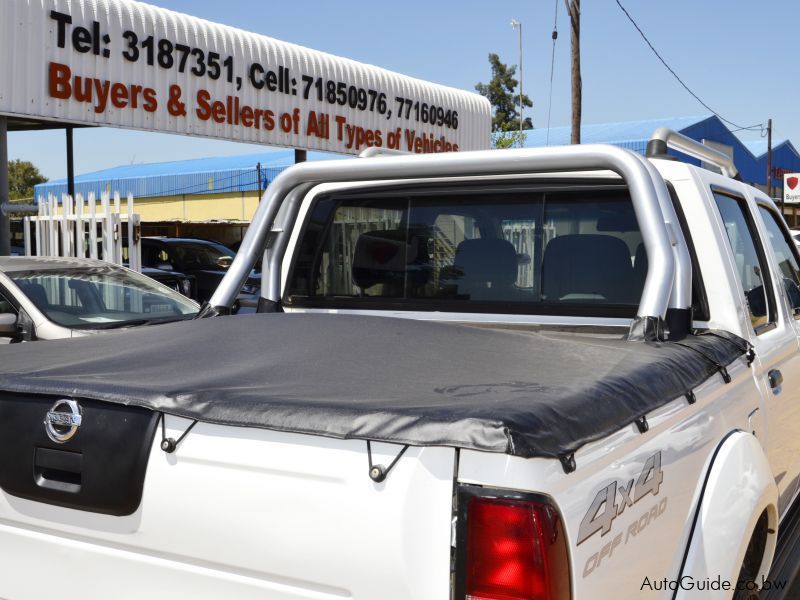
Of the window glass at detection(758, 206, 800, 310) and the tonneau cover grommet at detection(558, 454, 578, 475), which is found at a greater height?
the window glass at detection(758, 206, 800, 310)

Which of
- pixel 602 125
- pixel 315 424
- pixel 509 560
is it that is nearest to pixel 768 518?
pixel 509 560

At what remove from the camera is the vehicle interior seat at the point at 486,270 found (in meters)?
3.44

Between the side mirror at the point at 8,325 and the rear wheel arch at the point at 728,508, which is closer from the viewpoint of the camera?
the rear wheel arch at the point at 728,508

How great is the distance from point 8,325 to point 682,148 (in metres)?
5.40

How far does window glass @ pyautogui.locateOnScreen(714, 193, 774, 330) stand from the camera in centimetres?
340

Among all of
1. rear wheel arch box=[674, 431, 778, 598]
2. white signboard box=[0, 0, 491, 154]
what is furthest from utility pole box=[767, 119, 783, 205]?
rear wheel arch box=[674, 431, 778, 598]

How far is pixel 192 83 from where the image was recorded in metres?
13.3

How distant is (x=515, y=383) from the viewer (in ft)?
6.64

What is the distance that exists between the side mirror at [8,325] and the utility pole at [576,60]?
15.1 metres

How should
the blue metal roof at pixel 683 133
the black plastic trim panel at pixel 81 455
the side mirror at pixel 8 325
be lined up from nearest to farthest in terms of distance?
the black plastic trim panel at pixel 81 455 → the side mirror at pixel 8 325 → the blue metal roof at pixel 683 133

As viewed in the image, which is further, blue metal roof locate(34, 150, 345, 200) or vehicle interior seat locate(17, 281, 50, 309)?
blue metal roof locate(34, 150, 345, 200)

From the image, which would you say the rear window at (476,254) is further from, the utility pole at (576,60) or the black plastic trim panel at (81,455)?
the utility pole at (576,60)

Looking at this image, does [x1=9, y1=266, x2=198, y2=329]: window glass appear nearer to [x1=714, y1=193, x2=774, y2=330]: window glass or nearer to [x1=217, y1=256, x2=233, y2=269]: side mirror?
[x1=714, y1=193, x2=774, y2=330]: window glass

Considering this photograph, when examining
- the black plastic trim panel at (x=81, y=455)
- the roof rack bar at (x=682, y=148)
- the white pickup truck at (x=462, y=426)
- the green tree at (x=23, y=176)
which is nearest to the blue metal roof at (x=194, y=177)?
the green tree at (x=23, y=176)
